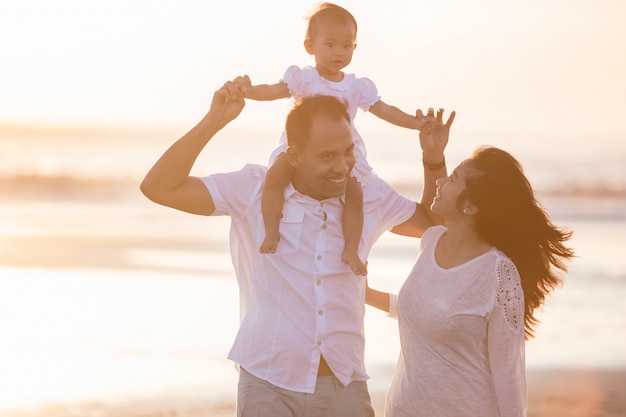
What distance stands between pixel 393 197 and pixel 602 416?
404 centimetres

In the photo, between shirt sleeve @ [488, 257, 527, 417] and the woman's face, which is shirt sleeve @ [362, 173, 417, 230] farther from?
shirt sleeve @ [488, 257, 527, 417]

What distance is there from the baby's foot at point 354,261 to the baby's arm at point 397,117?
2.39 ft

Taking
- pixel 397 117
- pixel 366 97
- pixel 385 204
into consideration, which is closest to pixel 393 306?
pixel 385 204

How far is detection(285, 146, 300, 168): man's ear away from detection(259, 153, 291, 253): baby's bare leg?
32 mm

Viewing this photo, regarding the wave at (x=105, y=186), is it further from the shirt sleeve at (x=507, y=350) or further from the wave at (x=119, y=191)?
the shirt sleeve at (x=507, y=350)

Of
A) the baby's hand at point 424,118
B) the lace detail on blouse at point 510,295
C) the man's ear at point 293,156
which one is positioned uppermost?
the baby's hand at point 424,118

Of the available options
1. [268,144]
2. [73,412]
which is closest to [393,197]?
[73,412]

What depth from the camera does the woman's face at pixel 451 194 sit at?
17.0 feet

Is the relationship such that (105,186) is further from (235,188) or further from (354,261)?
(354,261)

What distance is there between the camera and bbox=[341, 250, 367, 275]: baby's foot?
519 cm

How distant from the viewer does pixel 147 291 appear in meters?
11.9

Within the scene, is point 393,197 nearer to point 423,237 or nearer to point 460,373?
point 423,237

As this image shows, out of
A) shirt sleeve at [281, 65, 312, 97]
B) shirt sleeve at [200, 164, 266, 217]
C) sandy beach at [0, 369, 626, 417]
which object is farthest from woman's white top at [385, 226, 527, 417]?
sandy beach at [0, 369, 626, 417]

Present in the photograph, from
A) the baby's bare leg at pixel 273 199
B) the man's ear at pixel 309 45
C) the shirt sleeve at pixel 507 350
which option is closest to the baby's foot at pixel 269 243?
the baby's bare leg at pixel 273 199
